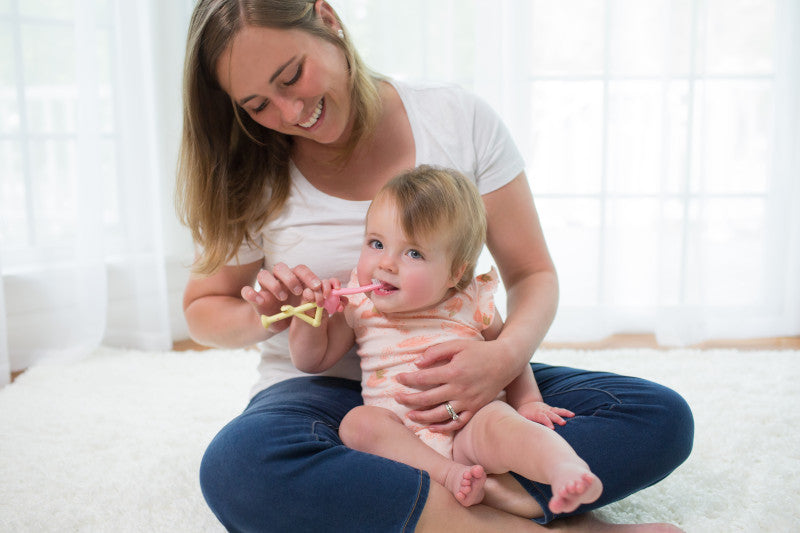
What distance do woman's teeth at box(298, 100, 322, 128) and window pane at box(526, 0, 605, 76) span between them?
1.31 meters

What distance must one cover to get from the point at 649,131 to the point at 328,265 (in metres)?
1.45

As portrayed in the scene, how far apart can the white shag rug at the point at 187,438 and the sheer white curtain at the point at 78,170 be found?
0.15 metres

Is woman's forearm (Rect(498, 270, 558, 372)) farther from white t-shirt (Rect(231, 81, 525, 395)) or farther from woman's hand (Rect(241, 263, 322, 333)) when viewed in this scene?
woman's hand (Rect(241, 263, 322, 333))

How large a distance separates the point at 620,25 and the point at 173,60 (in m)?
1.44

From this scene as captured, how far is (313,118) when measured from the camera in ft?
4.10

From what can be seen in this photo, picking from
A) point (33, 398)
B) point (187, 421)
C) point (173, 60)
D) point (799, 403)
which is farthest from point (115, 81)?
point (799, 403)

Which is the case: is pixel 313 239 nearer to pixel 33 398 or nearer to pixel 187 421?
pixel 187 421

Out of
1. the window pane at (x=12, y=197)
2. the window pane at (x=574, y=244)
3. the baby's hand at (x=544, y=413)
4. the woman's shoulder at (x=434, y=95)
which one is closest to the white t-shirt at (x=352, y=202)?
the woman's shoulder at (x=434, y=95)

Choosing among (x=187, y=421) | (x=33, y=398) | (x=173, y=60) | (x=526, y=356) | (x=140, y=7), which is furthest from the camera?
(x=173, y=60)

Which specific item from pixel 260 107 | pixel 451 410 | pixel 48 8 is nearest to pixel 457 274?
pixel 451 410

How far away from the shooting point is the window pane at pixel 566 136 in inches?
95.3

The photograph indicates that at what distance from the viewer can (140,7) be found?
7.64 ft

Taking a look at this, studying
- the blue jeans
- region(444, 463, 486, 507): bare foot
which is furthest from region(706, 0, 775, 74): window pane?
region(444, 463, 486, 507): bare foot

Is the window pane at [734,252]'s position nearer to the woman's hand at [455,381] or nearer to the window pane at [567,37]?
the window pane at [567,37]
